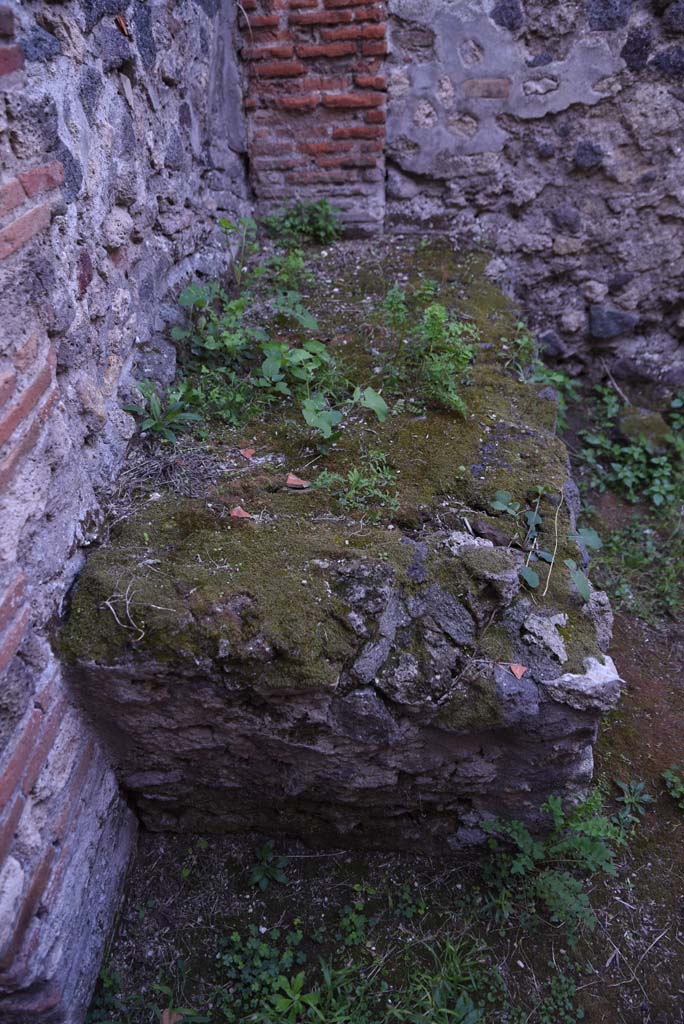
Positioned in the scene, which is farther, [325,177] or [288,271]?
A: [325,177]

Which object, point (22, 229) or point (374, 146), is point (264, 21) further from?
point (22, 229)

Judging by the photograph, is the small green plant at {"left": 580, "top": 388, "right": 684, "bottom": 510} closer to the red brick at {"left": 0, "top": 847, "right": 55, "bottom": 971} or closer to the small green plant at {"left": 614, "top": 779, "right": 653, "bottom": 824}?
the small green plant at {"left": 614, "top": 779, "right": 653, "bottom": 824}

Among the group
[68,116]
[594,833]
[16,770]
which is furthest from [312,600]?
[68,116]

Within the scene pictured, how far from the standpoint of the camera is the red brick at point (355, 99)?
11.1 feet

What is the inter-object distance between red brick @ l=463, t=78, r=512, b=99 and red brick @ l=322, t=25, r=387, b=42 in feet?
1.59

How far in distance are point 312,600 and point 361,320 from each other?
1.61m

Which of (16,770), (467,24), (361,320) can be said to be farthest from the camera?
(467,24)

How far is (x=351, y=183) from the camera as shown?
11.8ft

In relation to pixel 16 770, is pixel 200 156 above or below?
above

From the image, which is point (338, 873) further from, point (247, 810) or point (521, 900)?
point (521, 900)

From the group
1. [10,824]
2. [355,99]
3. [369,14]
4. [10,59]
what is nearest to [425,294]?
[355,99]

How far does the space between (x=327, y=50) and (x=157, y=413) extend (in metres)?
2.17

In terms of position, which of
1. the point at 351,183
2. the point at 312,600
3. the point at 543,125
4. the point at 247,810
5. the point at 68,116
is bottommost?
the point at 247,810

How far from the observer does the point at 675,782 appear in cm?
239
